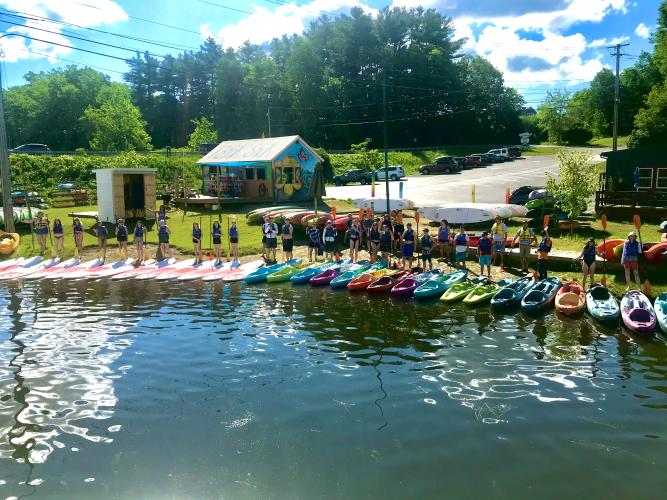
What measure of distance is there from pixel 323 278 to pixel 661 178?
21457 millimetres

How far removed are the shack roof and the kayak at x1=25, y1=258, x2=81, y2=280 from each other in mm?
15080

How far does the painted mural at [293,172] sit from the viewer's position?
1422 inches

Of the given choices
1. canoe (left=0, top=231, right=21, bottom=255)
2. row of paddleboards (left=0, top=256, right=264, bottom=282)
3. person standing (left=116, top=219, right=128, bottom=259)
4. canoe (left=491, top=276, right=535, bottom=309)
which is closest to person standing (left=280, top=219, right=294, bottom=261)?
row of paddleboards (left=0, top=256, right=264, bottom=282)

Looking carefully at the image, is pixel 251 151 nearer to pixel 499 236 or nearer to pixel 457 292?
pixel 499 236

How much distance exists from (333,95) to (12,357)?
255ft

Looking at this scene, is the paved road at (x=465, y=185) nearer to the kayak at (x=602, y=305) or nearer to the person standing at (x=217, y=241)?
the person standing at (x=217, y=241)

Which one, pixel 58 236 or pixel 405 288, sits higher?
pixel 58 236

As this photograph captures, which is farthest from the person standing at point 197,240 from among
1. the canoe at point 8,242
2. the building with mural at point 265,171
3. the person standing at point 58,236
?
the building with mural at point 265,171

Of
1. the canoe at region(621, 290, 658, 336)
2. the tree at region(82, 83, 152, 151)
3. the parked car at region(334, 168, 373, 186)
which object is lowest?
the canoe at region(621, 290, 658, 336)

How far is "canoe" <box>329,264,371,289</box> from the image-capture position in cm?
1872

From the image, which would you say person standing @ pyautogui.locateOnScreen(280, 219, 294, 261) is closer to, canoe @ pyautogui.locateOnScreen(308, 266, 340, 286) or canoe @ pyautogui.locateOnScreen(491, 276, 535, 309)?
canoe @ pyautogui.locateOnScreen(308, 266, 340, 286)

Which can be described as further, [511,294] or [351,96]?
[351,96]

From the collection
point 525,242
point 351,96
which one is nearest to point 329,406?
point 525,242

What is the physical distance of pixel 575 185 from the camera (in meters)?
Answer: 24.6
